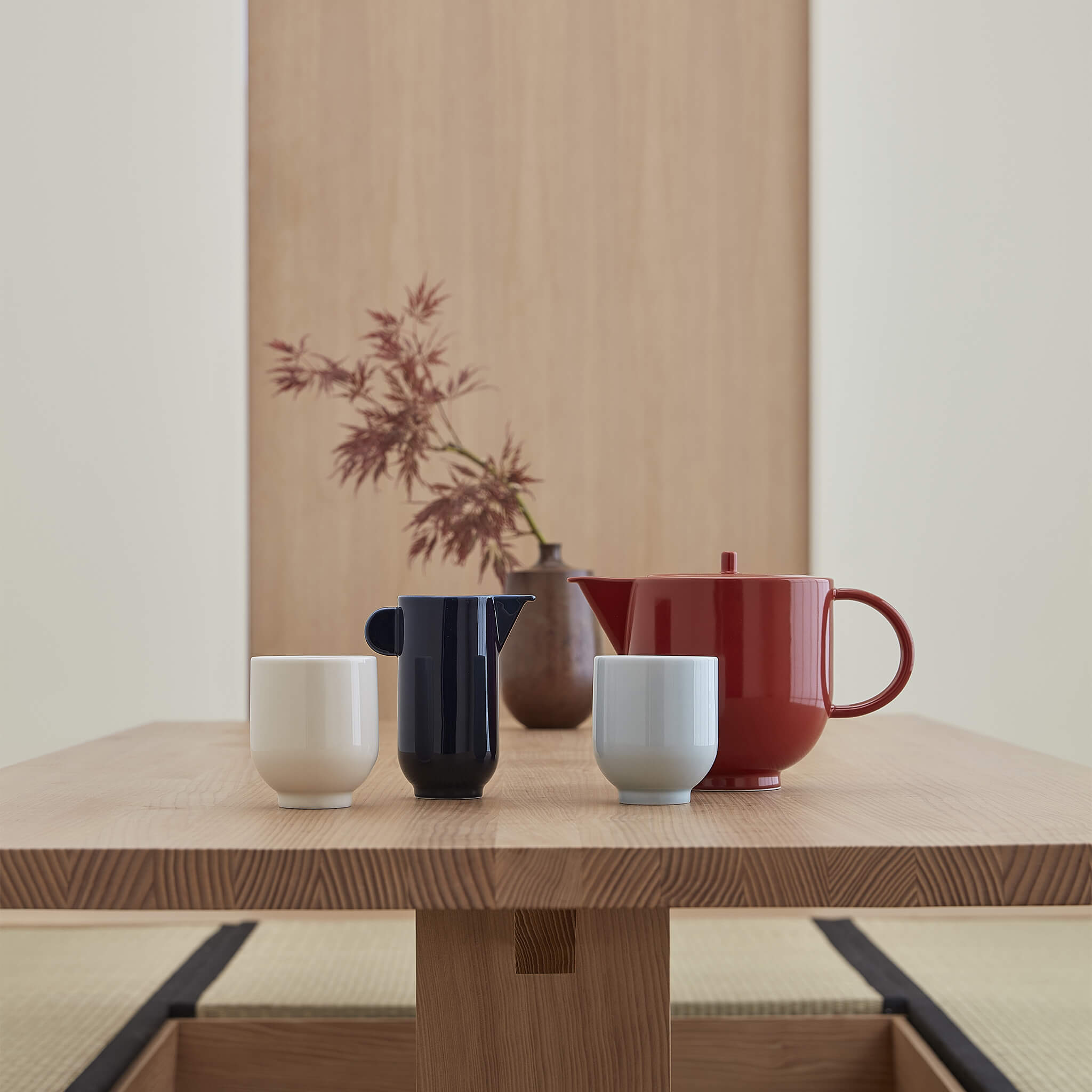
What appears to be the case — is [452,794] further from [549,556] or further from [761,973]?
[761,973]

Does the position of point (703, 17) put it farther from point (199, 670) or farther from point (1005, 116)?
point (199, 670)

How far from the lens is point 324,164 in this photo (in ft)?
7.35

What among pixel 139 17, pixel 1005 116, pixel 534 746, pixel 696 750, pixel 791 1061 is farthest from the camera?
pixel 139 17

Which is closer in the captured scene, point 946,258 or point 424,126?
point 946,258

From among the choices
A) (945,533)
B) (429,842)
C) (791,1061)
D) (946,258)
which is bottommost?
(791,1061)

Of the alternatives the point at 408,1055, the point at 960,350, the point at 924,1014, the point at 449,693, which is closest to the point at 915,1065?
the point at 924,1014

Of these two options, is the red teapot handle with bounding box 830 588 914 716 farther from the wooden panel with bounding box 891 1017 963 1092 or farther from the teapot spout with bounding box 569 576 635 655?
the wooden panel with bounding box 891 1017 963 1092

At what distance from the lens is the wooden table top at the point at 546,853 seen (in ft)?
1.94

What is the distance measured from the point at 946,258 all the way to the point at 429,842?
5.89 ft

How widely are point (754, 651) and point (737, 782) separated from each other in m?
0.10

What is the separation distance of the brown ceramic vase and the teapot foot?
43 cm

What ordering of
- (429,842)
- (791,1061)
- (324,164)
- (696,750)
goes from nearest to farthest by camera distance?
1. (429,842)
2. (696,750)
3. (791,1061)
4. (324,164)

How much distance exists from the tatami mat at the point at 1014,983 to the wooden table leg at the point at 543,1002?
20.6 inches

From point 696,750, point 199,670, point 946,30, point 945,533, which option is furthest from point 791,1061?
point 946,30
